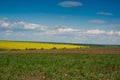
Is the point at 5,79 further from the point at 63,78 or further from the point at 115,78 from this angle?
the point at 115,78

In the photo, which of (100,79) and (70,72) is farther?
(70,72)

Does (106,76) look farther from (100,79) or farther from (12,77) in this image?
(12,77)

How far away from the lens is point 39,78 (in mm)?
13031

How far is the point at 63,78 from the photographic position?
12.9 m

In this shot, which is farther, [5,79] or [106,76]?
[106,76]

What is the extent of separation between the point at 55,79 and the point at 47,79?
479 millimetres

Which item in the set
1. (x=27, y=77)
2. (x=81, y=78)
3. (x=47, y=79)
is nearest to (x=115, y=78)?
(x=81, y=78)

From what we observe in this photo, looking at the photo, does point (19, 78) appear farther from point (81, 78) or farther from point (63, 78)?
point (81, 78)

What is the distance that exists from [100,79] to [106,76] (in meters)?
1.03

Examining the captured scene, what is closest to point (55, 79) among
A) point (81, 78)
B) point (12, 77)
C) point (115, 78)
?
point (81, 78)

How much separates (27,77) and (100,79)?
4344 millimetres

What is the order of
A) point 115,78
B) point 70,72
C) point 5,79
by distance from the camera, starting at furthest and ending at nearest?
point 70,72 → point 115,78 → point 5,79

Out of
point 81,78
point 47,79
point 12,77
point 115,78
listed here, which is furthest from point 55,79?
point 115,78

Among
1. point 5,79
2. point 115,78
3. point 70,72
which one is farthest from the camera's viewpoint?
point 70,72
